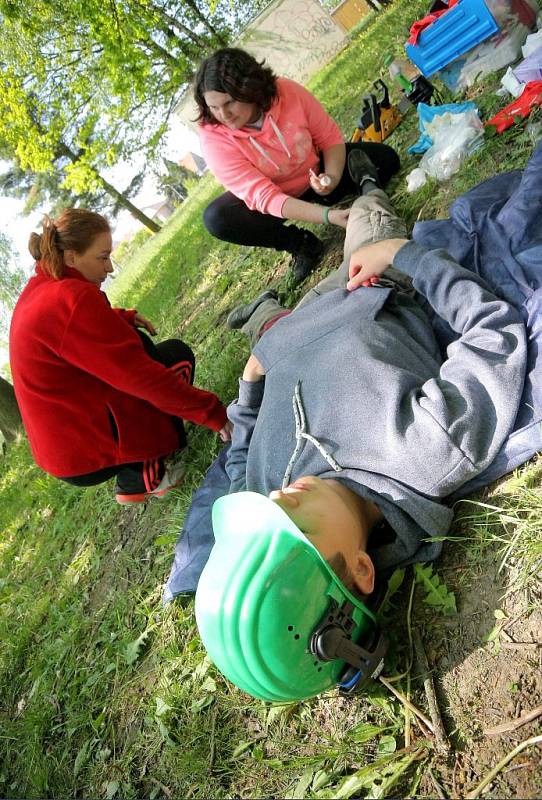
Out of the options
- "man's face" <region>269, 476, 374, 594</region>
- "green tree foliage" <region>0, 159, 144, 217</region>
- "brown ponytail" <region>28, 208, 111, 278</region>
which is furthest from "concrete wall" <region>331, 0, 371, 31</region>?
"man's face" <region>269, 476, 374, 594</region>

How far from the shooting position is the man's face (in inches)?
68.2

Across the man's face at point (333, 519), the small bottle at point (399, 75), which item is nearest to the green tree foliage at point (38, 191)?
the small bottle at point (399, 75)

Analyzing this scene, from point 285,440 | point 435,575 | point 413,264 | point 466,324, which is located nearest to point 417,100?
point 413,264

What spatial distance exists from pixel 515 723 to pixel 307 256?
3265 mm

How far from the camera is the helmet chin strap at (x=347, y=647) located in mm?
1544

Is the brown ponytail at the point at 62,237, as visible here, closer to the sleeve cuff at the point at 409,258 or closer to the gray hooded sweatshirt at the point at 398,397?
the gray hooded sweatshirt at the point at 398,397

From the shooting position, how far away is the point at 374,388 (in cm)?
203

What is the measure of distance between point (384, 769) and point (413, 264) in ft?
5.84

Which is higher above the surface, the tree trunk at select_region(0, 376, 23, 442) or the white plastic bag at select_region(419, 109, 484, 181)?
the tree trunk at select_region(0, 376, 23, 442)

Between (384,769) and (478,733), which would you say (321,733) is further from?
(478,733)

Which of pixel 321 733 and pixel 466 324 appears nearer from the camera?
pixel 321 733

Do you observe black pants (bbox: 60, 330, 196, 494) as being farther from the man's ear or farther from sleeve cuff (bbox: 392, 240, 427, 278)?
the man's ear

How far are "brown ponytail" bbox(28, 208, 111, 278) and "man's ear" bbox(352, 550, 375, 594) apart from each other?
86.2 inches

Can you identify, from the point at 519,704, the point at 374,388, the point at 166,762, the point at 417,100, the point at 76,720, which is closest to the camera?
the point at 519,704
